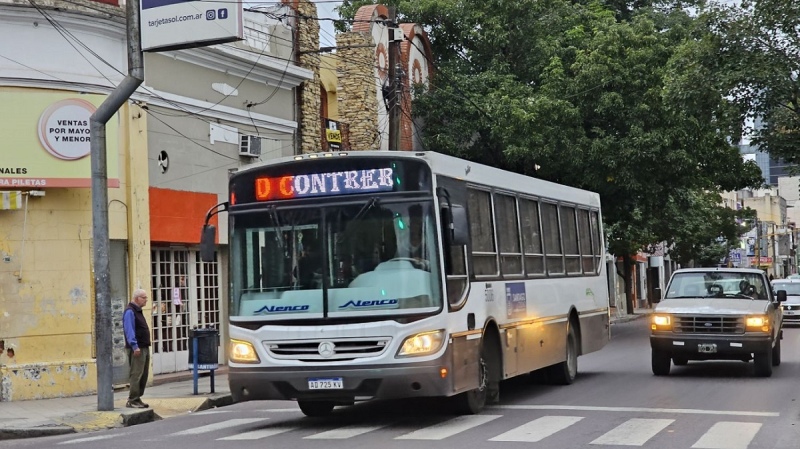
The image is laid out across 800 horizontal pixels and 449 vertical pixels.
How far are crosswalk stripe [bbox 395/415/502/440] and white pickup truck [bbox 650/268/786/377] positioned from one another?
570cm

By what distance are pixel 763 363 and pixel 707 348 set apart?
3.80 ft

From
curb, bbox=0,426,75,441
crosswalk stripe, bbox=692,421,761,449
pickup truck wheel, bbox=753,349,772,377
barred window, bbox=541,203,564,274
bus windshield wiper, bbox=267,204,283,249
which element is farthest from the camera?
pickup truck wheel, bbox=753,349,772,377

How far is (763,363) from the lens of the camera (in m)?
18.3

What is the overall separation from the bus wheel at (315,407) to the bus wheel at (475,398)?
1.64 meters

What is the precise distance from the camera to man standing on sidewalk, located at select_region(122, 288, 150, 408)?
16141mm

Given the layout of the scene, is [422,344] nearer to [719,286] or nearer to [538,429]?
[538,429]

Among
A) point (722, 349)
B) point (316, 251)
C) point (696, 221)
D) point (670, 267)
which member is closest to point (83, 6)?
point (316, 251)

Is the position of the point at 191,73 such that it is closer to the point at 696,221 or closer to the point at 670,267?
the point at 696,221

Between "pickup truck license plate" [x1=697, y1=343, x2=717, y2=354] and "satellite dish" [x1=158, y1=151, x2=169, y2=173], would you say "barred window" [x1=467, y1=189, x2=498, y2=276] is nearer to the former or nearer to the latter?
"pickup truck license plate" [x1=697, y1=343, x2=717, y2=354]

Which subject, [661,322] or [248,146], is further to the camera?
[248,146]

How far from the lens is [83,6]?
1916 centimetres

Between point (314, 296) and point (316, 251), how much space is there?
1.70 feet

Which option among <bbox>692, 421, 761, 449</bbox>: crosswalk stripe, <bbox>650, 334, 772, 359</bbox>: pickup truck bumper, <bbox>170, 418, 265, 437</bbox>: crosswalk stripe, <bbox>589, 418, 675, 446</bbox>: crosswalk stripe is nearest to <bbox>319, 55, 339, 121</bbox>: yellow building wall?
<bbox>650, 334, 772, 359</bbox>: pickup truck bumper

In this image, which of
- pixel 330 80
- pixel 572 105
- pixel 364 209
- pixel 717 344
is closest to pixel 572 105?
pixel 572 105
